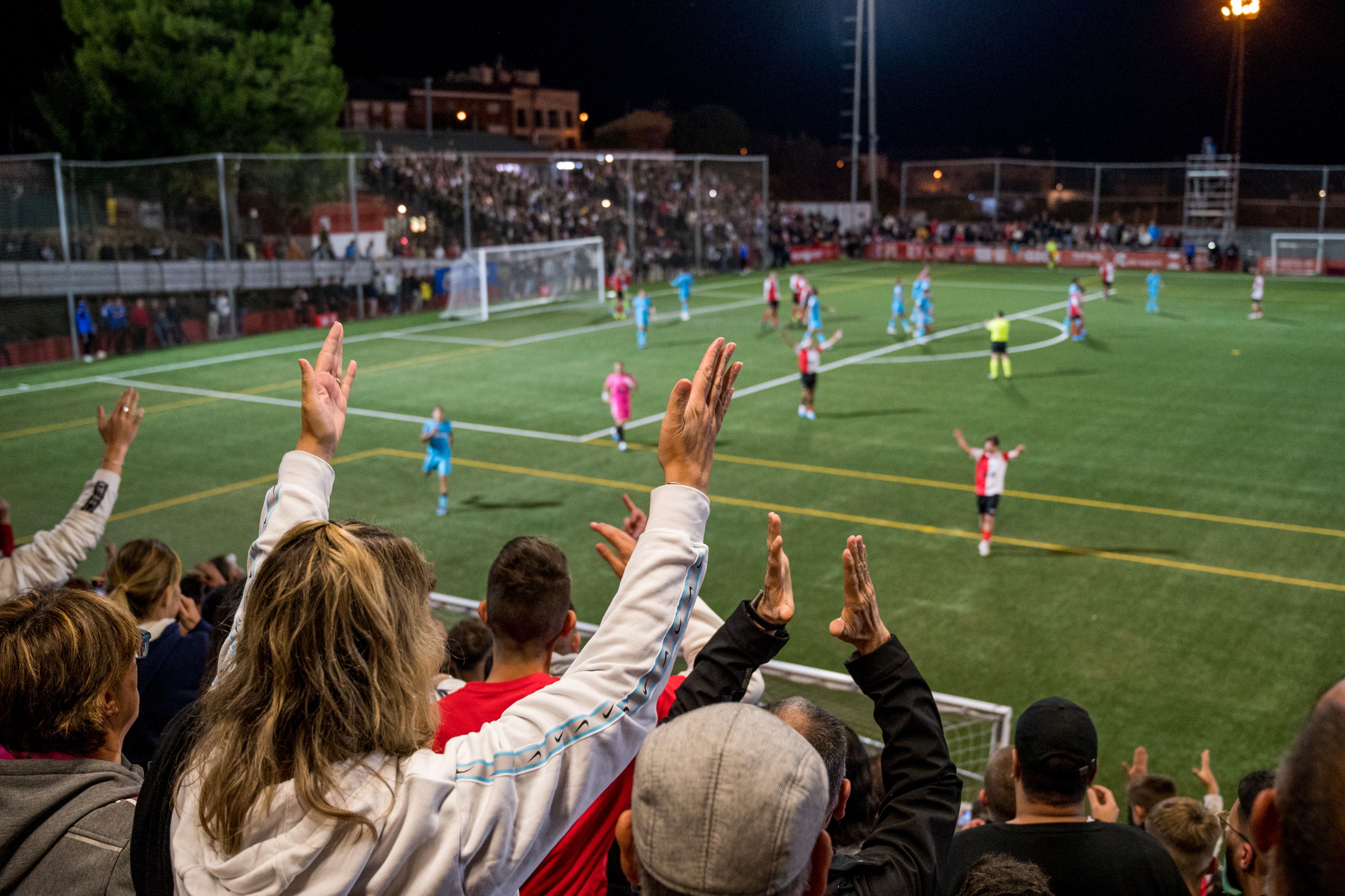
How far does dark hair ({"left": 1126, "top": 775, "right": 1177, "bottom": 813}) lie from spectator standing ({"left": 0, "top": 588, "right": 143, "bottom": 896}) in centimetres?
515

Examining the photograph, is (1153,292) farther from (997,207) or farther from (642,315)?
(997,207)

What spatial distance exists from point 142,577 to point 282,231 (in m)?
31.7

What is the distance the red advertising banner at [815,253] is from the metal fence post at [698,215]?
7151mm

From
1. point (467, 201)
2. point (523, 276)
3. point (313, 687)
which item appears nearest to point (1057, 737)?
point (313, 687)

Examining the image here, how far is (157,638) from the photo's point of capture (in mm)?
5062

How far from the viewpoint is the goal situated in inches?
1832

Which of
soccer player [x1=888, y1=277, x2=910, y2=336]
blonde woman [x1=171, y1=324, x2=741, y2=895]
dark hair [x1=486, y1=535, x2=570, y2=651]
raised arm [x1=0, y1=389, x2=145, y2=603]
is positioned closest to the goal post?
soccer player [x1=888, y1=277, x2=910, y2=336]

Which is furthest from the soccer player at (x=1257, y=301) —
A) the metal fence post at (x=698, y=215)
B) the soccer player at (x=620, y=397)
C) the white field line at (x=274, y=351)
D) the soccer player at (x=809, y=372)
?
the soccer player at (x=620, y=397)

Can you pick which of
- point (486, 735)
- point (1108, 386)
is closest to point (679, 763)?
point (486, 735)

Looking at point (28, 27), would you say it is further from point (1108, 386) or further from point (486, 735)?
point (486, 735)

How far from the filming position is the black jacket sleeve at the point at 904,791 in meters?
2.64

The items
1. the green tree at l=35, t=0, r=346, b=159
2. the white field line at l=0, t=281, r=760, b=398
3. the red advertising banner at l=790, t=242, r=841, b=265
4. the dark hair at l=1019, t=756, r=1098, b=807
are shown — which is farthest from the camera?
the red advertising banner at l=790, t=242, r=841, b=265

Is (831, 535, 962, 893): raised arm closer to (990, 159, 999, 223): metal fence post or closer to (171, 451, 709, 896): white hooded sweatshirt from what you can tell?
(171, 451, 709, 896): white hooded sweatshirt

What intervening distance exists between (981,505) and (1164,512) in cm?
333
